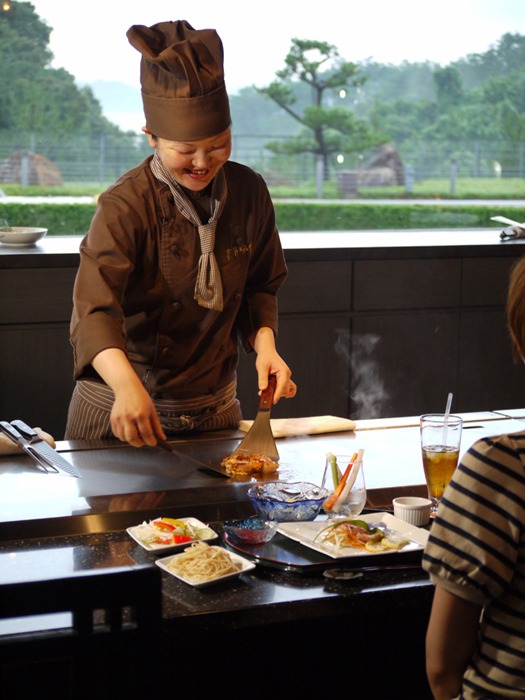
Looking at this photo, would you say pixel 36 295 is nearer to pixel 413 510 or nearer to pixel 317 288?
pixel 317 288

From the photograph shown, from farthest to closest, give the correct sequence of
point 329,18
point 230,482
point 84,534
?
point 329,18 → point 230,482 → point 84,534

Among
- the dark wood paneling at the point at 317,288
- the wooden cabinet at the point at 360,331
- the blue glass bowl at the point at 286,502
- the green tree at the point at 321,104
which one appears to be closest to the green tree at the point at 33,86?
the wooden cabinet at the point at 360,331

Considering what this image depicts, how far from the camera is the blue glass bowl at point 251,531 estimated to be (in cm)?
166

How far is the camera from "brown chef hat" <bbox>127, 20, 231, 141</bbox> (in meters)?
2.15

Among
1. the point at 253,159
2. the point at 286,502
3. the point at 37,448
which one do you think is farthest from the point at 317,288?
the point at 286,502

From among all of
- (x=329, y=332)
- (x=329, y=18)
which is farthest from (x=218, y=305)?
(x=329, y=18)

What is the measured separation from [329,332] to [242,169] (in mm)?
1875

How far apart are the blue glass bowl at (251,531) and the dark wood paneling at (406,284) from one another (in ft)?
8.95

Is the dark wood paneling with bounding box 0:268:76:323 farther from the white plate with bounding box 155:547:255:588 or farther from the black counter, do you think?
the white plate with bounding box 155:547:255:588

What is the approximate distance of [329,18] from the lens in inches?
201

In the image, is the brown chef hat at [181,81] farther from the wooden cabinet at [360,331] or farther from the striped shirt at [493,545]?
the wooden cabinet at [360,331]

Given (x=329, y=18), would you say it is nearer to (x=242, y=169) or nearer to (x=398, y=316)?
(x=398, y=316)

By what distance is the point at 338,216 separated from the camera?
5.41 m

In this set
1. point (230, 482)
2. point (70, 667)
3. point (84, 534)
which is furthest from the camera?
point (230, 482)
